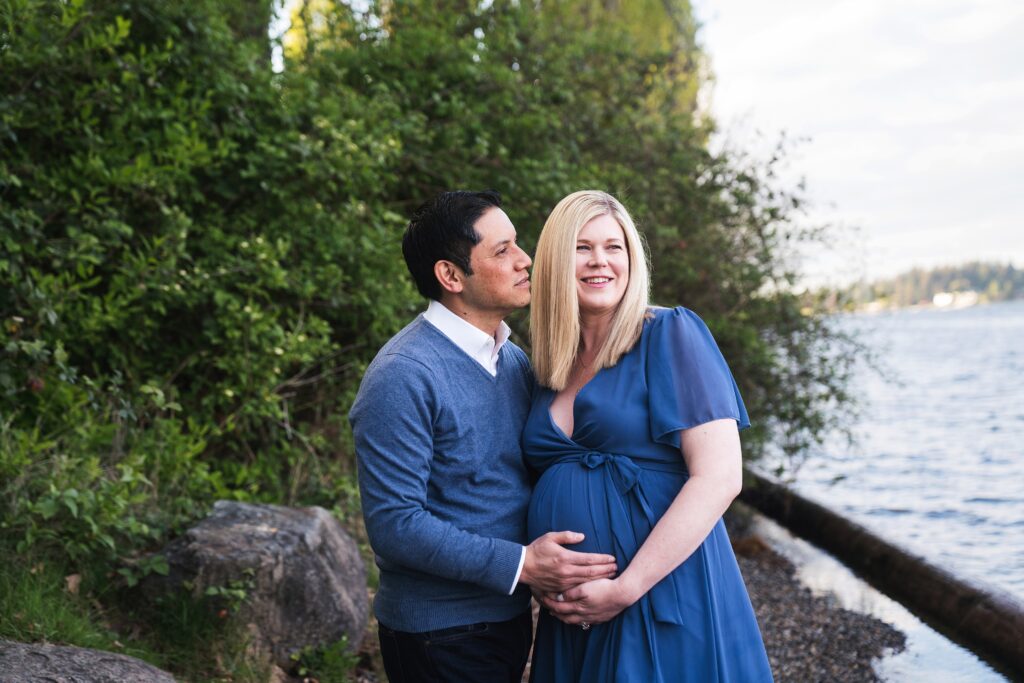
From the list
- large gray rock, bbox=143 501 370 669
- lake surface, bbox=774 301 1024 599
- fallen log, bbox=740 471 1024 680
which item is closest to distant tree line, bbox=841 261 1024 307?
lake surface, bbox=774 301 1024 599

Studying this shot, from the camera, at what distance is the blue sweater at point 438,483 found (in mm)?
2406

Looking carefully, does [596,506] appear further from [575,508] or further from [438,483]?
[438,483]

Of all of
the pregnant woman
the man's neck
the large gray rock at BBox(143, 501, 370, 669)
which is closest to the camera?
the pregnant woman

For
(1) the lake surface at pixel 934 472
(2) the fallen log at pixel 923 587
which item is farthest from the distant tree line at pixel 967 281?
(2) the fallen log at pixel 923 587

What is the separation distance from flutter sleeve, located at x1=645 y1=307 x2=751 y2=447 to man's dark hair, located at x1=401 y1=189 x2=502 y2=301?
0.62m

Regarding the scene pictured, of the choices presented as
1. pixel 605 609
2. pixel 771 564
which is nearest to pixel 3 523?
pixel 605 609

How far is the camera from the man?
7.94ft

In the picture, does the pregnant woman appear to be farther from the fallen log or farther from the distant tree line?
the distant tree line

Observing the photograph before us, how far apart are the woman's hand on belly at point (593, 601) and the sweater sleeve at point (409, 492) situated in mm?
183

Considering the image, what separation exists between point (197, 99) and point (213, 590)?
2.84m

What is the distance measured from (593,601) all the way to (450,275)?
1015mm

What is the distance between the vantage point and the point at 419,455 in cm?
243

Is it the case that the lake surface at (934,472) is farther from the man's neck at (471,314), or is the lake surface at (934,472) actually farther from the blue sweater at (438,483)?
the man's neck at (471,314)

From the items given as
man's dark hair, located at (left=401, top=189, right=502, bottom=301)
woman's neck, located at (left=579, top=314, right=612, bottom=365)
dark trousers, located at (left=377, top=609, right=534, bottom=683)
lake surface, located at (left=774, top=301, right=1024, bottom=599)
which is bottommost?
lake surface, located at (left=774, top=301, right=1024, bottom=599)
